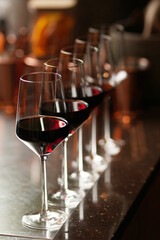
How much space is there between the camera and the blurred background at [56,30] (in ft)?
5.80

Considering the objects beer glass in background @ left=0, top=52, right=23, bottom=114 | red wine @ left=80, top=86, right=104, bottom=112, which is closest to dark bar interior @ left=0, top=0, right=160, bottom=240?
beer glass in background @ left=0, top=52, right=23, bottom=114

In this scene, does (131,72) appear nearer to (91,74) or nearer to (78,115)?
(91,74)

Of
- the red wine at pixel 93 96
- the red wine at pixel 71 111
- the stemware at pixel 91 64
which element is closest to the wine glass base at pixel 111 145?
the stemware at pixel 91 64

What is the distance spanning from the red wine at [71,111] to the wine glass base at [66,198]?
0.54 ft

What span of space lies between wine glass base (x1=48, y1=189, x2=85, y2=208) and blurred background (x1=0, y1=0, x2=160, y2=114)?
0.64 meters

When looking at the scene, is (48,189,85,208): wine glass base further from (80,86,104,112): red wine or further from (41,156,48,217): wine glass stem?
(80,86,104,112): red wine

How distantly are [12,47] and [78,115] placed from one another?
88 centimetres

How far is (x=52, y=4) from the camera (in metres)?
2.37

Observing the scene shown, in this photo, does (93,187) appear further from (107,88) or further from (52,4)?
(52,4)

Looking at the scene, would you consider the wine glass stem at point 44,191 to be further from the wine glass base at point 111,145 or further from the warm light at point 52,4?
the warm light at point 52,4

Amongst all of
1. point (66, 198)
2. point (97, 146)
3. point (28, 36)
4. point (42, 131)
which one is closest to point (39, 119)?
point (42, 131)

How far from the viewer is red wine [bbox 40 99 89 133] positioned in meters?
0.98

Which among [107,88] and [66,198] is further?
[107,88]

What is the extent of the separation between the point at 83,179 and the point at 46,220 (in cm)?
26
